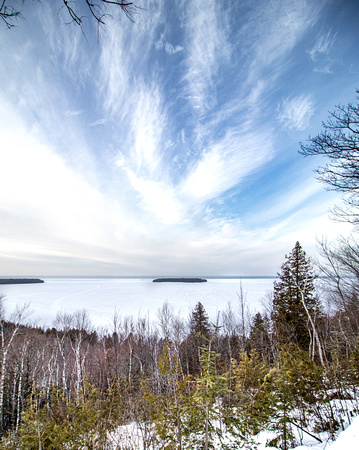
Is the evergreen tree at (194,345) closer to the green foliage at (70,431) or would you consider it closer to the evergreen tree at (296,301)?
the evergreen tree at (296,301)

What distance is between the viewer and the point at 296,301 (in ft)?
66.7

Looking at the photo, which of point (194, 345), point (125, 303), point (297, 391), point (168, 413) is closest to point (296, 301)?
point (194, 345)

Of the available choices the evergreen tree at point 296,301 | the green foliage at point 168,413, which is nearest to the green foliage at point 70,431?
the green foliage at point 168,413

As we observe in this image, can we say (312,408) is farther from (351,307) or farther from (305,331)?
(305,331)

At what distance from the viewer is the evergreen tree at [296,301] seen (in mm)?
19016

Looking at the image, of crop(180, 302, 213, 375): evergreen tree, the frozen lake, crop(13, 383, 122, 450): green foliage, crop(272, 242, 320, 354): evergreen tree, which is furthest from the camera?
the frozen lake

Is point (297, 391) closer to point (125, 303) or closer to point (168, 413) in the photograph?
point (168, 413)

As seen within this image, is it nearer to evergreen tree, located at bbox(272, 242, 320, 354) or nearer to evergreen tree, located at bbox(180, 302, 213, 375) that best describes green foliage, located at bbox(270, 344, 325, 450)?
evergreen tree, located at bbox(272, 242, 320, 354)

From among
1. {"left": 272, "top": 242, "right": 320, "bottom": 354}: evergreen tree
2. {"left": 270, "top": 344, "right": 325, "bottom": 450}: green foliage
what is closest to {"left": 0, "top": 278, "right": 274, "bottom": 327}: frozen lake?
{"left": 272, "top": 242, "right": 320, "bottom": 354}: evergreen tree

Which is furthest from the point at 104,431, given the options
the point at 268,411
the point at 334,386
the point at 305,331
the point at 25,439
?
the point at 305,331

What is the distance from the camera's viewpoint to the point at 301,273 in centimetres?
2147

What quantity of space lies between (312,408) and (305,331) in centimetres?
1807

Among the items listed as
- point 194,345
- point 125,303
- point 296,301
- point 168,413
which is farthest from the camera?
point 125,303

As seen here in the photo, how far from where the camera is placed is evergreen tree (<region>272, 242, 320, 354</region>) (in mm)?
19016
